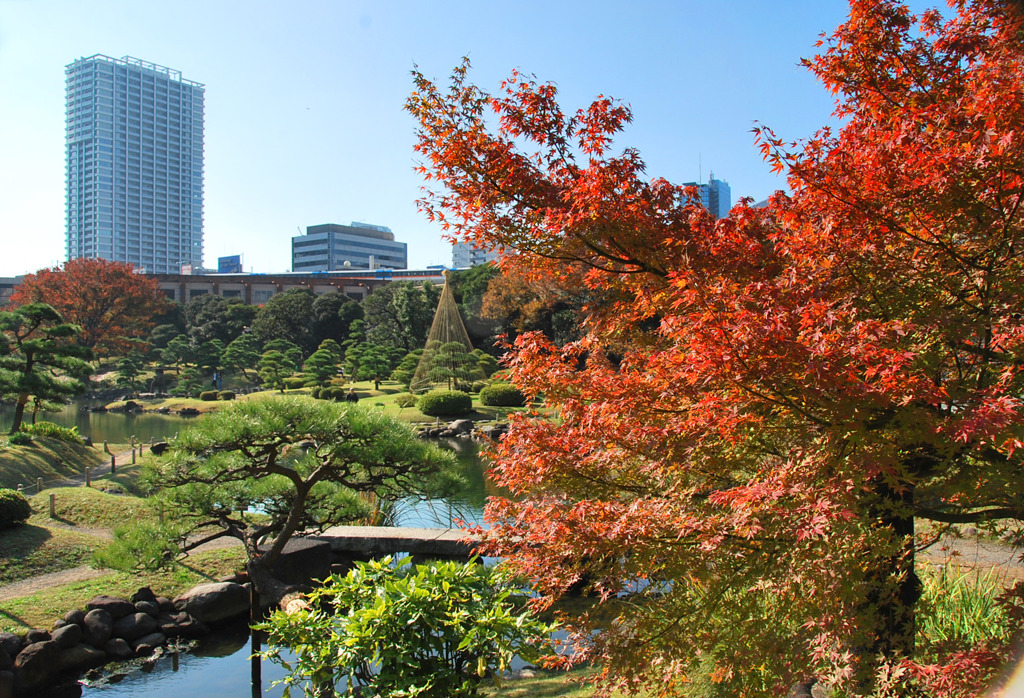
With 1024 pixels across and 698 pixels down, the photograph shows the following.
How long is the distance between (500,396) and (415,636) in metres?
20.8

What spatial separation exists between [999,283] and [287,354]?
31.5 meters

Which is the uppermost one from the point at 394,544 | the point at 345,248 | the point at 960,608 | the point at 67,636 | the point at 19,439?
the point at 345,248

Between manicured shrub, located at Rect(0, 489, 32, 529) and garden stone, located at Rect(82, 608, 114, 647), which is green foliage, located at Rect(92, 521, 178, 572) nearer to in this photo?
garden stone, located at Rect(82, 608, 114, 647)

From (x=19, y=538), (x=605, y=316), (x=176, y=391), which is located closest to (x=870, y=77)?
(x=605, y=316)

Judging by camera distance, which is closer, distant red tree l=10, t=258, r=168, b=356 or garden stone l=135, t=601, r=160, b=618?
garden stone l=135, t=601, r=160, b=618

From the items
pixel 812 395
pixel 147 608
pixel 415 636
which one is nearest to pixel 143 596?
pixel 147 608

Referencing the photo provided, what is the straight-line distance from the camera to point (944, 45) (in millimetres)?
3537

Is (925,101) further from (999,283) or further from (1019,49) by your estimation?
(999,283)

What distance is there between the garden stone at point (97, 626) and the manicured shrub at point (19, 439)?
9.99 meters

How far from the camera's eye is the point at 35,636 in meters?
6.04

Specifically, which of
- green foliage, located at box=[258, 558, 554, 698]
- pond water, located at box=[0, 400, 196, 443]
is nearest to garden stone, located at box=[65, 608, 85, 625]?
green foliage, located at box=[258, 558, 554, 698]

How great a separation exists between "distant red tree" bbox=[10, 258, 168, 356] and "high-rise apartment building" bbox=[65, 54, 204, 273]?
6011cm

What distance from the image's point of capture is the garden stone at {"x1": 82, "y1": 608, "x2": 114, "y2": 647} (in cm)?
632

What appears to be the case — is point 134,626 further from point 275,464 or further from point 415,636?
point 415,636
